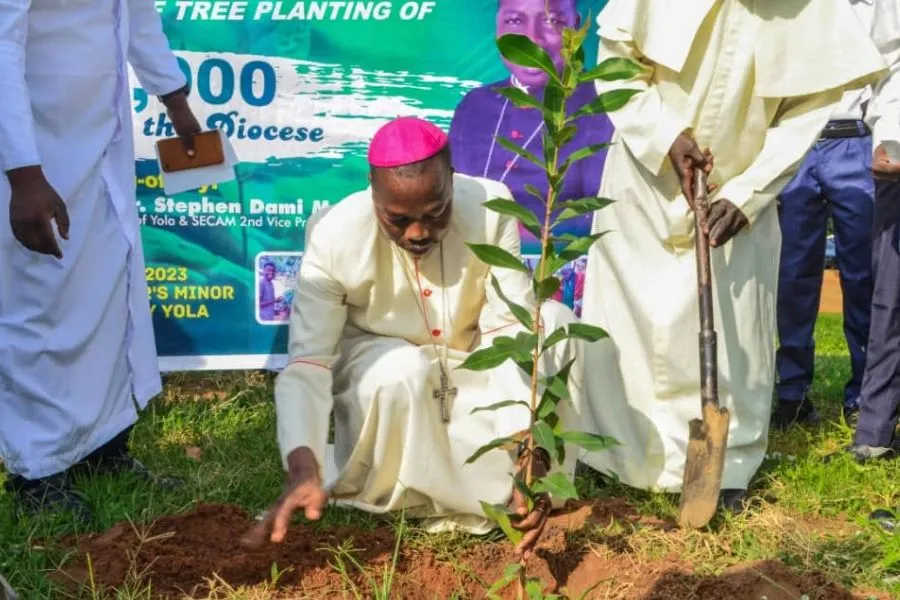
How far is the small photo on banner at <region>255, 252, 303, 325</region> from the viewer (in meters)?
5.68

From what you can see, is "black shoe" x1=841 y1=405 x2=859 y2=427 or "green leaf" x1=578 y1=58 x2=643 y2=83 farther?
"black shoe" x1=841 y1=405 x2=859 y2=427

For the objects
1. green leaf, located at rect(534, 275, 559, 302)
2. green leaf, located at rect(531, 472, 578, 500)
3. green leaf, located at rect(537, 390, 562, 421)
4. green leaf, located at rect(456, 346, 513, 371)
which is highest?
green leaf, located at rect(534, 275, 559, 302)

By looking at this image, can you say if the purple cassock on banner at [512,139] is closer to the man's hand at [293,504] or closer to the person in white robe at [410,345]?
the person in white robe at [410,345]

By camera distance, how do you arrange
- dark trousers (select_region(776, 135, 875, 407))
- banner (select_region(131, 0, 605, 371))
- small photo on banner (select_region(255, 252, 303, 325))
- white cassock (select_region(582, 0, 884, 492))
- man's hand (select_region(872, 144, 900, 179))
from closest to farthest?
white cassock (select_region(582, 0, 884, 492)) < man's hand (select_region(872, 144, 900, 179)) < dark trousers (select_region(776, 135, 875, 407)) < banner (select_region(131, 0, 605, 371)) < small photo on banner (select_region(255, 252, 303, 325))

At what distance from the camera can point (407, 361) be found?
3.90 metres

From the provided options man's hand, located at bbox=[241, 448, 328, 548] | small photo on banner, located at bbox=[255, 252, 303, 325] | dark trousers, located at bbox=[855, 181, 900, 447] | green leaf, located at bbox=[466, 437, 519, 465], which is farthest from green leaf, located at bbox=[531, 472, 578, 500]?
small photo on banner, located at bbox=[255, 252, 303, 325]

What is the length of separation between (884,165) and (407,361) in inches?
81.0

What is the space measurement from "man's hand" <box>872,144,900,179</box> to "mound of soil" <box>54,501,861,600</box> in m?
1.83

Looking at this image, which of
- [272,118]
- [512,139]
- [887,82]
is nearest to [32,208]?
[272,118]

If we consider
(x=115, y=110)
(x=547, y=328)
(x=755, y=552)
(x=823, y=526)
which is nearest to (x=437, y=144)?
(x=547, y=328)

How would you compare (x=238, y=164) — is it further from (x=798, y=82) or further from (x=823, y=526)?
(x=823, y=526)

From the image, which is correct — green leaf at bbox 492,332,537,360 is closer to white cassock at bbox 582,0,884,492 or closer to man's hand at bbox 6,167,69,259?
white cassock at bbox 582,0,884,492

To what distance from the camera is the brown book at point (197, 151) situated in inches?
190

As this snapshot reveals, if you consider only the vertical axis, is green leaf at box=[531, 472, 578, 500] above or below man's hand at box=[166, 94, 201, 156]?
below
